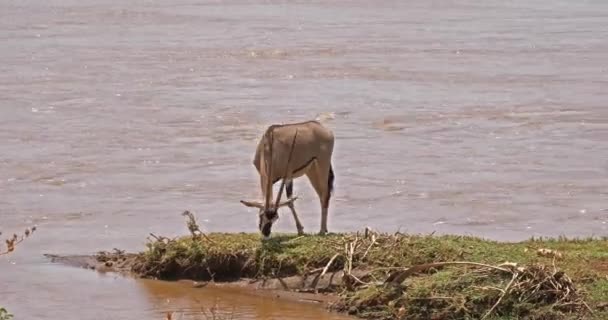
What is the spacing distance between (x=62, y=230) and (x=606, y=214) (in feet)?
18.7

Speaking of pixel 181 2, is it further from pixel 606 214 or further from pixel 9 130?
pixel 606 214

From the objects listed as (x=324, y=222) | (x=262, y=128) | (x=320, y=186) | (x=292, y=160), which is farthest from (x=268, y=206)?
(x=262, y=128)

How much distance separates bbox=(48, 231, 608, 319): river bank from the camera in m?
9.68

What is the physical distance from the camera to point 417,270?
10.1 m

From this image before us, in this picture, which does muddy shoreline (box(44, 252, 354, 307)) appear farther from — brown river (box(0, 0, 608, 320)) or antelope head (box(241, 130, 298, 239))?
antelope head (box(241, 130, 298, 239))

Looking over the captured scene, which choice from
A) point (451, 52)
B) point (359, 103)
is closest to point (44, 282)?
point (359, 103)

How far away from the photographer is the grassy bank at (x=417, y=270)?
9.67m

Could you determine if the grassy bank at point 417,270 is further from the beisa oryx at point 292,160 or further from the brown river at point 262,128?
the beisa oryx at point 292,160

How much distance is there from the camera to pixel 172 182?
1709cm

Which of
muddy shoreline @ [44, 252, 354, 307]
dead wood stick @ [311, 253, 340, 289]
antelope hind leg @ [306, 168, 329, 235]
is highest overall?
antelope hind leg @ [306, 168, 329, 235]

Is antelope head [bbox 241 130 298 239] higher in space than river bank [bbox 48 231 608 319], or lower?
higher

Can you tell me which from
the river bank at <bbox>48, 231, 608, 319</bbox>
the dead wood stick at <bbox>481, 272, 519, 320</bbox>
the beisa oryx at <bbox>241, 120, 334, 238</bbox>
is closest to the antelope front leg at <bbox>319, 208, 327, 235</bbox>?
the beisa oryx at <bbox>241, 120, 334, 238</bbox>

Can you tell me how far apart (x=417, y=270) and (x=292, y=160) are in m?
2.49

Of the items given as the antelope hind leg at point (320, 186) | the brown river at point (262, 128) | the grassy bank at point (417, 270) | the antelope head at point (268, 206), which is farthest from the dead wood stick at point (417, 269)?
the antelope hind leg at point (320, 186)
